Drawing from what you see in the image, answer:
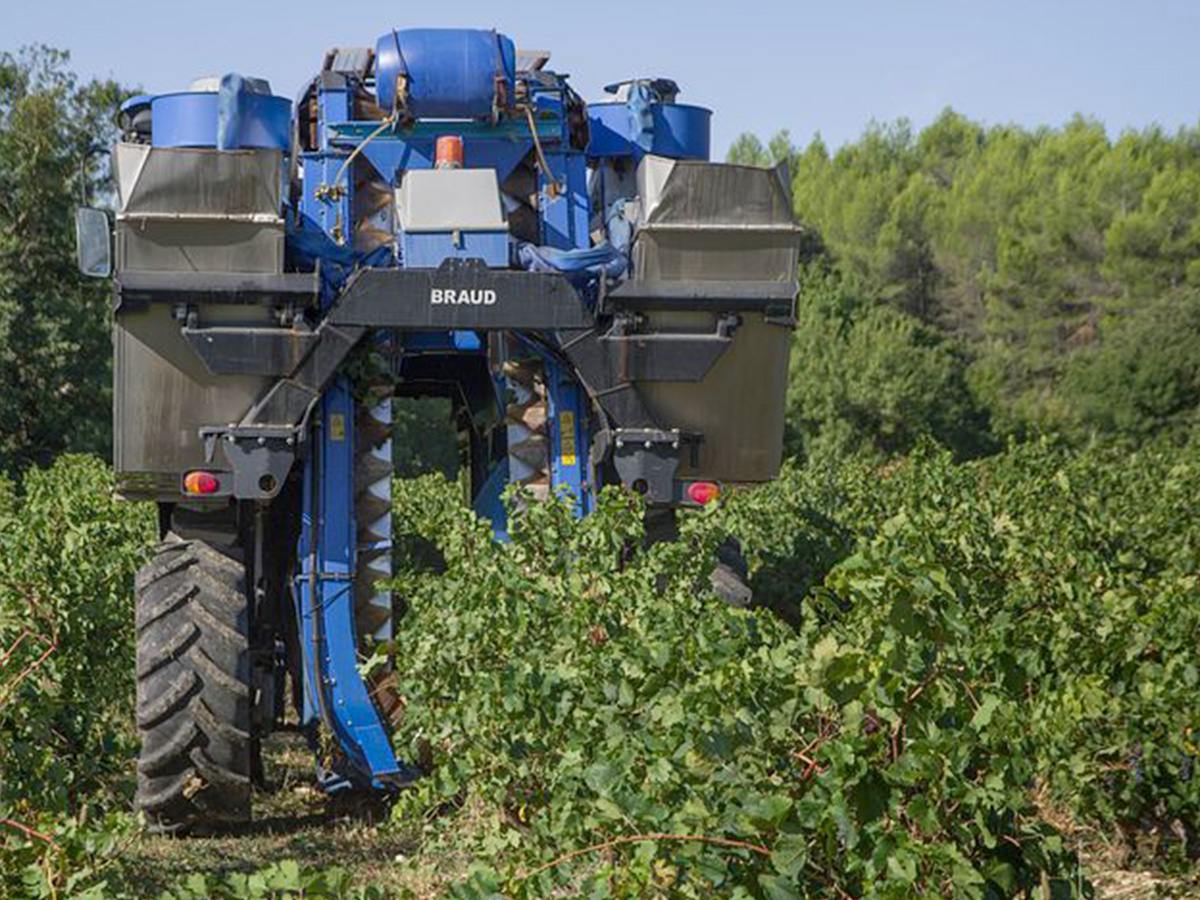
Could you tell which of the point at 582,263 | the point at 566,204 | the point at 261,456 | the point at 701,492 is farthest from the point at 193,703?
the point at 566,204

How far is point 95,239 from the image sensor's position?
7617 millimetres

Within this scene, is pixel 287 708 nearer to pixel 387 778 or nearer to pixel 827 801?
pixel 387 778

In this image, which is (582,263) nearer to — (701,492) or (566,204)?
(566,204)

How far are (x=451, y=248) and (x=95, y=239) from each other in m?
1.33

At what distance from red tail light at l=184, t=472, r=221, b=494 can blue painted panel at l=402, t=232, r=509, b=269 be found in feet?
3.51

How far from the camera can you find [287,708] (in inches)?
424

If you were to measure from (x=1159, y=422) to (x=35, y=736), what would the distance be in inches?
1672

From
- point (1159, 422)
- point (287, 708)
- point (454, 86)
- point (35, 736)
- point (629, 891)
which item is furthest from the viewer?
point (1159, 422)

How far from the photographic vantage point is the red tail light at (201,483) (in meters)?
7.51

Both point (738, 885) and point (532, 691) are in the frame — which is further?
point (532, 691)

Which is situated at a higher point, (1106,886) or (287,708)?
(1106,886)

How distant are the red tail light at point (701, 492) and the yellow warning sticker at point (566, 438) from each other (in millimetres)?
493

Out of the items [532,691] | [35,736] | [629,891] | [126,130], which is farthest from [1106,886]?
[126,130]

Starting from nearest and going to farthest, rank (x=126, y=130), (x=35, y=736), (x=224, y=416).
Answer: (x=35, y=736) < (x=224, y=416) < (x=126, y=130)
